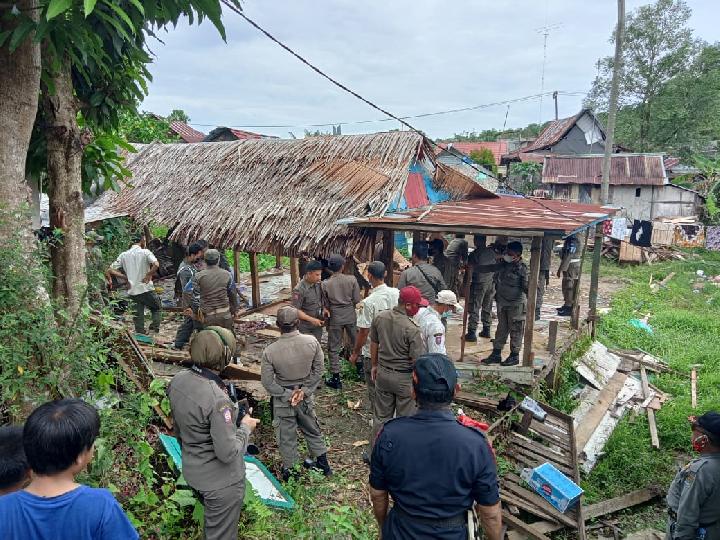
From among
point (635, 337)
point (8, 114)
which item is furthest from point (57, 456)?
point (635, 337)

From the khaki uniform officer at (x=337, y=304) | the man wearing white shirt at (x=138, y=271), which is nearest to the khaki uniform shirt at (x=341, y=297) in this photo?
the khaki uniform officer at (x=337, y=304)

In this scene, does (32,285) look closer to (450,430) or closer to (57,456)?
(57,456)

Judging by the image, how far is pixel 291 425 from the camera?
493cm

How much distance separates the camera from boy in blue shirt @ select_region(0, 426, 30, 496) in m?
2.16

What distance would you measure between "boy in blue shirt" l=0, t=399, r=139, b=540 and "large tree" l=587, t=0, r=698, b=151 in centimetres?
3270

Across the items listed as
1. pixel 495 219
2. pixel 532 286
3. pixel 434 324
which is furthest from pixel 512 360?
pixel 434 324

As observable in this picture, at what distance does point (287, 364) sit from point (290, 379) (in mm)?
161

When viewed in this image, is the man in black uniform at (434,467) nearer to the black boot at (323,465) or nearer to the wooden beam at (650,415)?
the black boot at (323,465)

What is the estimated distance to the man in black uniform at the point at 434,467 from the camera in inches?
93.7

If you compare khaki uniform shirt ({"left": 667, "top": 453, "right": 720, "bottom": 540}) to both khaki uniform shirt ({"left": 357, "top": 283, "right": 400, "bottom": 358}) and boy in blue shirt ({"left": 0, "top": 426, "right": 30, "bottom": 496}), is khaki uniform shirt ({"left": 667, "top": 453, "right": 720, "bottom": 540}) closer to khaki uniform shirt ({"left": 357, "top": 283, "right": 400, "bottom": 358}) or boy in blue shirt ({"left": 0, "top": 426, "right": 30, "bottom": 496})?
khaki uniform shirt ({"left": 357, "top": 283, "right": 400, "bottom": 358})

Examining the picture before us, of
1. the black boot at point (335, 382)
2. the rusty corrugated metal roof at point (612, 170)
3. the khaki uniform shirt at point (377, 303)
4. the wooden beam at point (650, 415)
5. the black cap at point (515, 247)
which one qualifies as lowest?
the wooden beam at point (650, 415)

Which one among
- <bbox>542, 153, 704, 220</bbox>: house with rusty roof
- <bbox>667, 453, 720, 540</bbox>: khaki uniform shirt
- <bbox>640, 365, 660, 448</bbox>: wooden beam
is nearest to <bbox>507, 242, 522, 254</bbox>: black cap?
<bbox>640, 365, 660, 448</bbox>: wooden beam

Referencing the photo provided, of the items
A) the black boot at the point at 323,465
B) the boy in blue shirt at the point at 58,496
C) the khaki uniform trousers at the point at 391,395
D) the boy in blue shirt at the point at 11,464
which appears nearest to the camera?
the boy in blue shirt at the point at 58,496

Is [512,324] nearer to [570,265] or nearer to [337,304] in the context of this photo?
[337,304]
